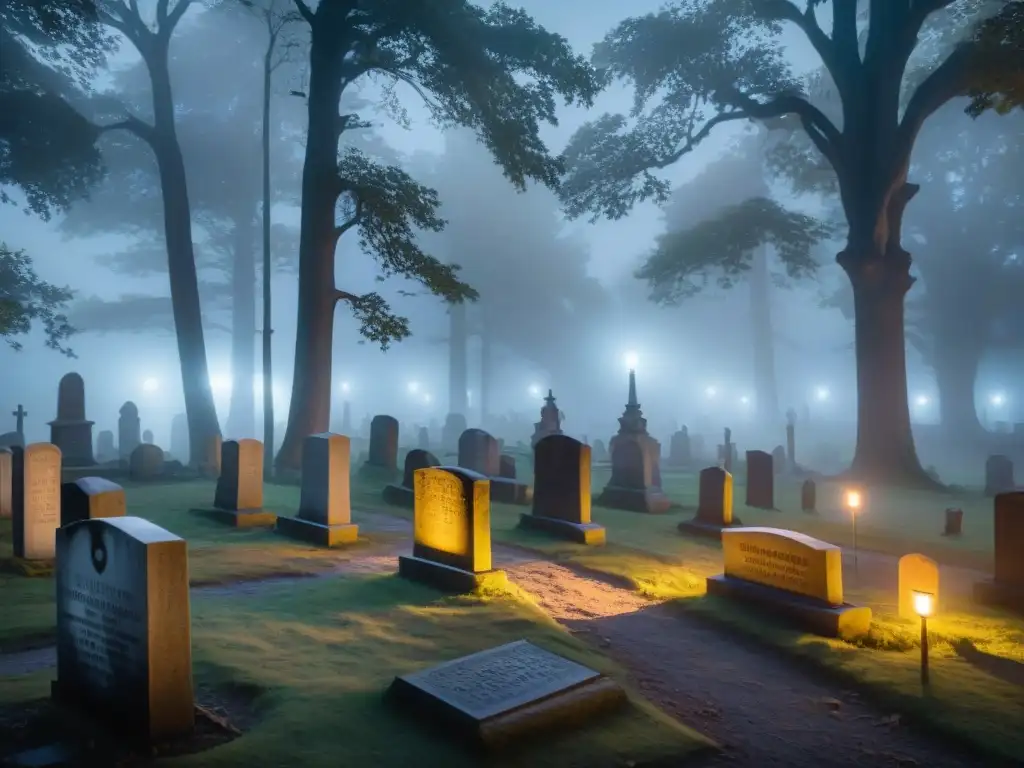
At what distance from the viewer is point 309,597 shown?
7.24 m

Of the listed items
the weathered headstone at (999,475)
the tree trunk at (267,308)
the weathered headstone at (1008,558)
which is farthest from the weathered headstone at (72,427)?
the weathered headstone at (999,475)

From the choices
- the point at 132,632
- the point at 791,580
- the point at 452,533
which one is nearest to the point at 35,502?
the point at 452,533

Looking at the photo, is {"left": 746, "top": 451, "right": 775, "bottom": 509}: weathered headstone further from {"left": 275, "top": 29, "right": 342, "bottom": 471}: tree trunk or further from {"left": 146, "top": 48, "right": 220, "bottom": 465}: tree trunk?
{"left": 146, "top": 48, "right": 220, "bottom": 465}: tree trunk

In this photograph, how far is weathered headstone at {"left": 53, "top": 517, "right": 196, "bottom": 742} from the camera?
385 centimetres

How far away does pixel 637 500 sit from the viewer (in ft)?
48.0

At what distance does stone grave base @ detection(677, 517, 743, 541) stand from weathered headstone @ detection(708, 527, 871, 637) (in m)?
3.78

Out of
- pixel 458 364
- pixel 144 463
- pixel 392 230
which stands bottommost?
pixel 144 463

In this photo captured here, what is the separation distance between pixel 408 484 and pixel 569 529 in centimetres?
502

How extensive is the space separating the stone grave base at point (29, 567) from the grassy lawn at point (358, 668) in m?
2.32

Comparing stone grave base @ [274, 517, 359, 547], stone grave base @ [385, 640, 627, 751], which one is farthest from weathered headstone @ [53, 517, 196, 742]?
stone grave base @ [274, 517, 359, 547]

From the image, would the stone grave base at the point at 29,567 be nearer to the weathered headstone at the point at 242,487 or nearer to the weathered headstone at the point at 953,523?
the weathered headstone at the point at 242,487

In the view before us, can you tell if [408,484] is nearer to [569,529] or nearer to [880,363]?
[569,529]

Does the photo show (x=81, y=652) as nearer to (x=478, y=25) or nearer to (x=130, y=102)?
(x=478, y=25)

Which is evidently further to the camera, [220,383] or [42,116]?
[220,383]
